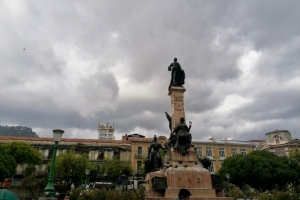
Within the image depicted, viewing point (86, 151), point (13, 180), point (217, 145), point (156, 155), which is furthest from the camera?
point (217, 145)

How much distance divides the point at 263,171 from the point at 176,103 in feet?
83.6

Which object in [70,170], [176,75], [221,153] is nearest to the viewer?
[176,75]

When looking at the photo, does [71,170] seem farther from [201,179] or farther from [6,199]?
[6,199]

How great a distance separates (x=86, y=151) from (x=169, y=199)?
133ft

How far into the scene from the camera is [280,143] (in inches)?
2368

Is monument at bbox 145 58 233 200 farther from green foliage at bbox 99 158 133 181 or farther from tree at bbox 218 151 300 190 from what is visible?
green foliage at bbox 99 158 133 181

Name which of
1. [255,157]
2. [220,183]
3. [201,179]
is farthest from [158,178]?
[255,157]

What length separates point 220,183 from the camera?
12.5 meters

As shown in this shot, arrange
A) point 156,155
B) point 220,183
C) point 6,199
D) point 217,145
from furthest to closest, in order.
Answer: point 217,145 < point 156,155 < point 220,183 < point 6,199

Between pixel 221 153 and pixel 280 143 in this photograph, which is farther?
pixel 280 143

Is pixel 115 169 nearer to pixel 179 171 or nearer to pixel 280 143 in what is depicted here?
pixel 179 171

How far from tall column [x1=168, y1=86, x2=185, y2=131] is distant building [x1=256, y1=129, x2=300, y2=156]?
52829mm

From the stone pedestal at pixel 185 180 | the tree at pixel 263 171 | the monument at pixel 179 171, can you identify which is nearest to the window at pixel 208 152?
the tree at pixel 263 171

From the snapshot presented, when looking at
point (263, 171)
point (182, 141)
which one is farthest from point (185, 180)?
point (263, 171)
